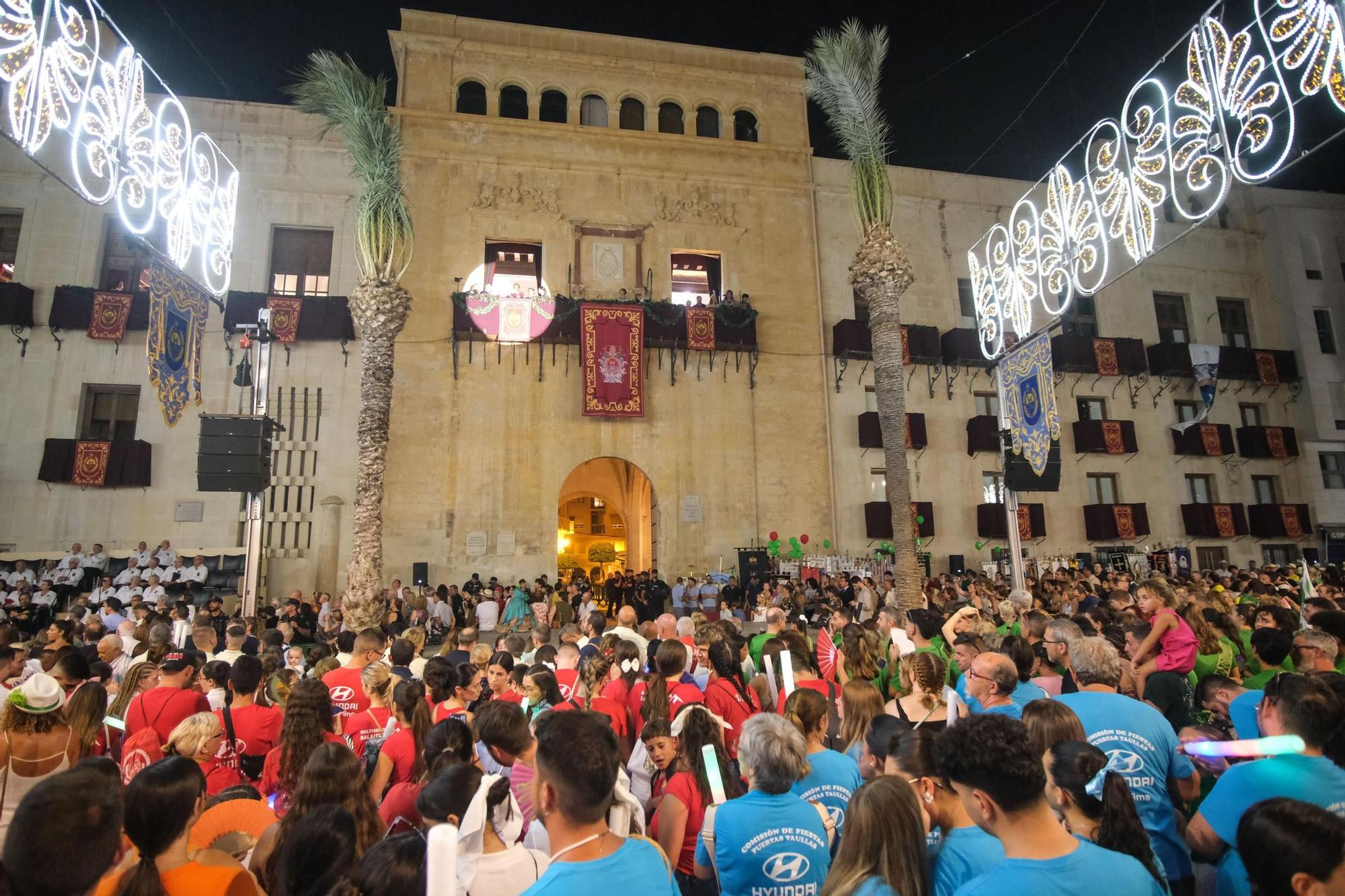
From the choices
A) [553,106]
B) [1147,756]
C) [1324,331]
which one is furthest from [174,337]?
[1324,331]

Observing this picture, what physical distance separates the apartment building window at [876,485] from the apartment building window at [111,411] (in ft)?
68.7

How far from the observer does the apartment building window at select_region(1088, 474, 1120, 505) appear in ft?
78.4

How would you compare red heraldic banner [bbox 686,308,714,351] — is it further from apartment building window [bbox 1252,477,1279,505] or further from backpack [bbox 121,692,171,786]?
apartment building window [bbox 1252,477,1279,505]

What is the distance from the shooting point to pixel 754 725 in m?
3.00

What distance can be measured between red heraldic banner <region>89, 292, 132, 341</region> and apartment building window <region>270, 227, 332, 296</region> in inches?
141

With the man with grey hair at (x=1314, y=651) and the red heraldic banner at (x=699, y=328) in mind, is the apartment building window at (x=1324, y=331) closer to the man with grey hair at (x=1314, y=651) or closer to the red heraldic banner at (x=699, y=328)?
the red heraldic banner at (x=699, y=328)

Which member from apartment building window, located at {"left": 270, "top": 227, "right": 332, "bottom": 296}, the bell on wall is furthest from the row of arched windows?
the bell on wall

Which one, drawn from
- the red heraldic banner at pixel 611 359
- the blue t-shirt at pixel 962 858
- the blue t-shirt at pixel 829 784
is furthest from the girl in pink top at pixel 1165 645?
the red heraldic banner at pixel 611 359

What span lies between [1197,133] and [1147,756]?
10064mm

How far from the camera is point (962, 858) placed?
8.47ft

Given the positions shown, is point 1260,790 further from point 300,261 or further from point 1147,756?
point 300,261

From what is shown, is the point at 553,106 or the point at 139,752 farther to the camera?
the point at 553,106

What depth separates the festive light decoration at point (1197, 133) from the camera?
26.8 feet

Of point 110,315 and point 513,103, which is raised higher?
point 513,103
